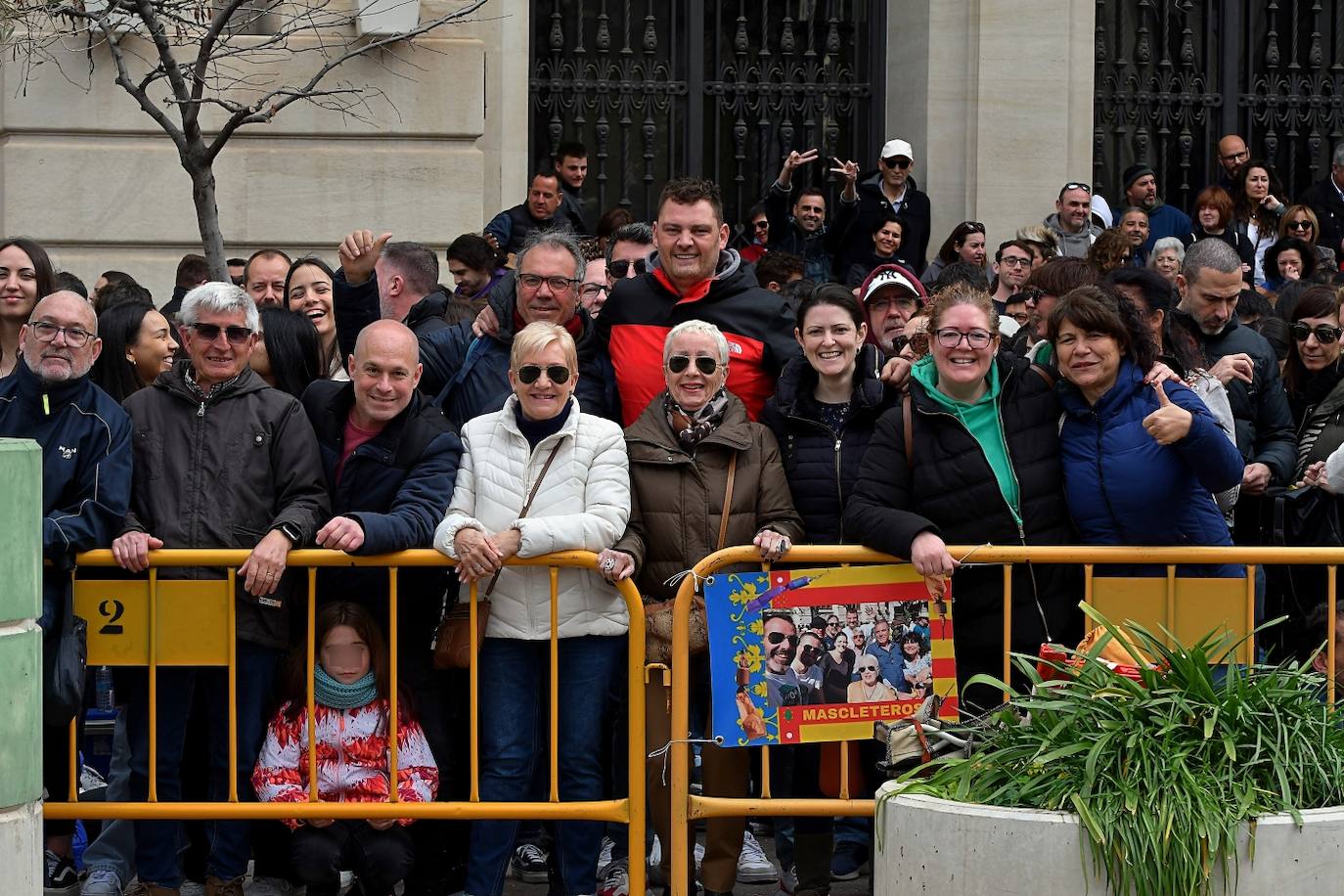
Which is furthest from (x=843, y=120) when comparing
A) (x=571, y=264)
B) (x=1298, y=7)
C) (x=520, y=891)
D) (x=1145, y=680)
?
(x=1145, y=680)

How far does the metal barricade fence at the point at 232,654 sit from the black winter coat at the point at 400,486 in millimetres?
238

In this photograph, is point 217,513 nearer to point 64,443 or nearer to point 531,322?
point 64,443

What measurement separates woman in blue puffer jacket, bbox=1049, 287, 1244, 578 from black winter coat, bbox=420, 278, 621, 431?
1.73 m

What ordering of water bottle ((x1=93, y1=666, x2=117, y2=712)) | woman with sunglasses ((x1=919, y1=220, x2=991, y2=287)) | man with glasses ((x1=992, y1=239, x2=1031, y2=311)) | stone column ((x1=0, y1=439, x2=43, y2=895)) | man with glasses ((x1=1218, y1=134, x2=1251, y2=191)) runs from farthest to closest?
man with glasses ((x1=1218, y1=134, x2=1251, y2=191)), woman with sunglasses ((x1=919, y1=220, x2=991, y2=287)), man with glasses ((x1=992, y1=239, x2=1031, y2=311)), water bottle ((x1=93, y1=666, x2=117, y2=712)), stone column ((x1=0, y1=439, x2=43, y2=895))

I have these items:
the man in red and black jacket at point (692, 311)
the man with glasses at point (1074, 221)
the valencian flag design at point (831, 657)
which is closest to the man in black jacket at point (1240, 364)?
the man in red and black jacket at point (692, 311)

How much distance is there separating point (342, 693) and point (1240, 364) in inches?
157

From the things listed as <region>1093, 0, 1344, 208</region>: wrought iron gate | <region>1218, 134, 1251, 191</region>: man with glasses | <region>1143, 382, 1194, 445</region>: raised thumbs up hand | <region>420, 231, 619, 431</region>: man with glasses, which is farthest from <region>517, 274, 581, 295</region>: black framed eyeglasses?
<region>1093, 0, 1344, 208</region>: wrought iron gate

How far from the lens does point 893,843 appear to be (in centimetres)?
518

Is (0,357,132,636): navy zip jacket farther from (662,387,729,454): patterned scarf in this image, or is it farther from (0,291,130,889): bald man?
(662,387,729,454): patterned scarf

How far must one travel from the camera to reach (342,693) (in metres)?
6.55

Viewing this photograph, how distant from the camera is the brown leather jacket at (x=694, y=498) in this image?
6.64m

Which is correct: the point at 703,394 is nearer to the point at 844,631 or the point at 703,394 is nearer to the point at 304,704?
the point at 844,631

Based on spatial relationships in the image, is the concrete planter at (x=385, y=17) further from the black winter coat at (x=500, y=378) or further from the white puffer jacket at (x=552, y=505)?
the white puffer jacket at (x=552, y=505)

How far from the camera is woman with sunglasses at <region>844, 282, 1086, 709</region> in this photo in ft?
21.3
